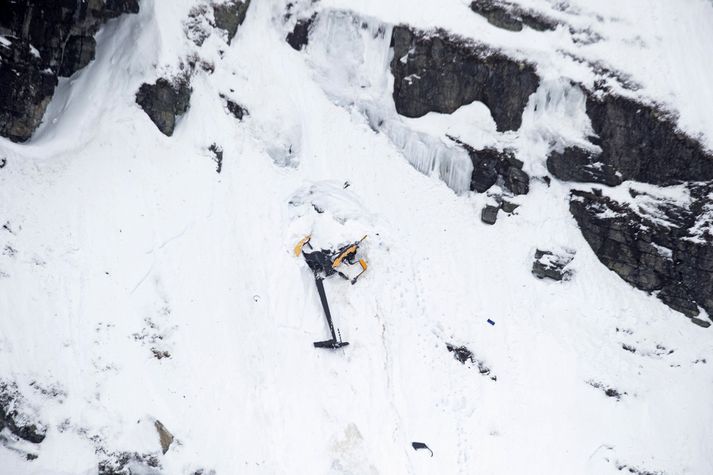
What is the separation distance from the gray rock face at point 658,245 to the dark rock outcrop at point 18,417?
15.6 meters

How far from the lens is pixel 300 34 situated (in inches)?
698

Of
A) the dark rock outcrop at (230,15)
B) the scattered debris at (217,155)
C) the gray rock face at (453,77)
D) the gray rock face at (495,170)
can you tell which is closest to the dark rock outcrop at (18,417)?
the scattered debris at (217,155)

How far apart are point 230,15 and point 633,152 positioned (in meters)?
13.6

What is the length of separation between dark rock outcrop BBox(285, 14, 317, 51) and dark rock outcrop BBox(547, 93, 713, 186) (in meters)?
9.31

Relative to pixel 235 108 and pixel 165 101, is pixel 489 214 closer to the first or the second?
pixel 235 108

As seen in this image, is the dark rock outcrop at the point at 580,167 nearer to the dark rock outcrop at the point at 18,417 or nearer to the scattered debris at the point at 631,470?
the scattered debris at the point at 631,470

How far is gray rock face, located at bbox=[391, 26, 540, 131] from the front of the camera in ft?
54.9

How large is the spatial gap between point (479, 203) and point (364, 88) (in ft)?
18.2

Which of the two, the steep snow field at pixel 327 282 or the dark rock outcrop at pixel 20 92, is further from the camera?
the dark rock outcrop at pixel 20 92

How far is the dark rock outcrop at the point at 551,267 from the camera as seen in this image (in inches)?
632

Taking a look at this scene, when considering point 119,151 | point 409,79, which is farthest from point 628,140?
point 119,151

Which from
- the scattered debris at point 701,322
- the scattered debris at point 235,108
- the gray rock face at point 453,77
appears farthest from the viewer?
the gray rock face at point 453,77

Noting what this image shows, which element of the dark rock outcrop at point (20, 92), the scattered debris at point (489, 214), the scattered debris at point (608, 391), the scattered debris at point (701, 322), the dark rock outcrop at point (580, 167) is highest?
the dark rock outcrop at point (580, 167)

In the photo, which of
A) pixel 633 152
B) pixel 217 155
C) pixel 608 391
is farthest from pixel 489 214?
pixel 217 155
